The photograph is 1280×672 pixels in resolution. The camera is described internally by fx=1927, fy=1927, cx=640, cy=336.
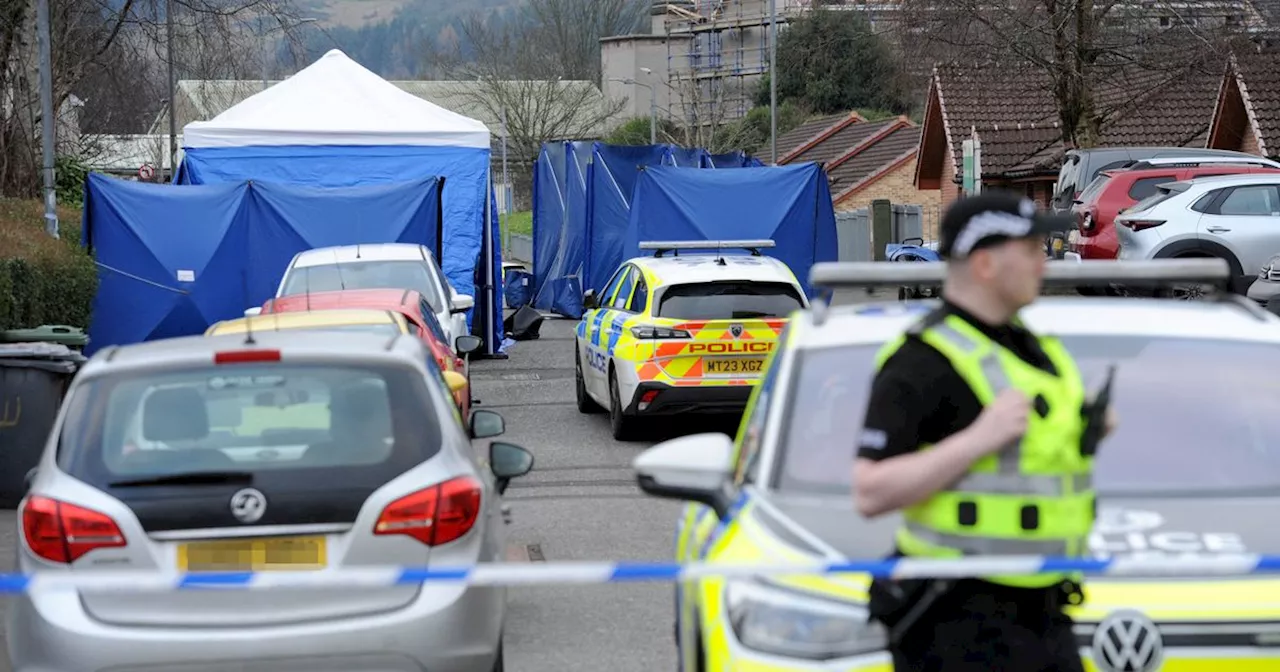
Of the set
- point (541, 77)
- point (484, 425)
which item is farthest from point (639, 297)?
point (541, 77)

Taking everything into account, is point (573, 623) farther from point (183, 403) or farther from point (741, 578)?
point (741, 578)

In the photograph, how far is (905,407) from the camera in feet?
11.5

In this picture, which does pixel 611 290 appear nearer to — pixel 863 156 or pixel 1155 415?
pixel 1155 415

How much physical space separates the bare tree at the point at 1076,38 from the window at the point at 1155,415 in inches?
1168

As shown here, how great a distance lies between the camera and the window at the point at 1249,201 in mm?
24156

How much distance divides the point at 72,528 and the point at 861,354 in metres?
2.40

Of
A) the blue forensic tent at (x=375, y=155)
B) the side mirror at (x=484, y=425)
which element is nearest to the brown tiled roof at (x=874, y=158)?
the blue forensic tent at (x=375, y=155)

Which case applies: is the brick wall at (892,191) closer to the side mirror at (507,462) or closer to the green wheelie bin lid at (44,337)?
the green wheelie bin lid at (44,337)

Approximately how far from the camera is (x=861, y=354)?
5.39 meters

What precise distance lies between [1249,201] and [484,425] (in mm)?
18908

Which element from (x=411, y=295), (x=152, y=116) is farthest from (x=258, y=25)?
(x=152, y=116)

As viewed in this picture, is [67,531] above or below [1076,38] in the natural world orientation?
below

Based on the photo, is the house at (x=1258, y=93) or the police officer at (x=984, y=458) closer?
the police officer at (x=984, y=458)

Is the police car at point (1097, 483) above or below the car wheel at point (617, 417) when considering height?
above
